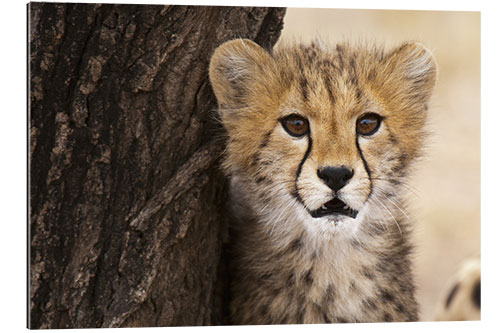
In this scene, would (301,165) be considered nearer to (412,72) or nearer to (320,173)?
(320,173)

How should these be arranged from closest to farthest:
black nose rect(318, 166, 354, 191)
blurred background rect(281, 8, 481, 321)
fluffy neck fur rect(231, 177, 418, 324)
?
black nose rect(318, 166, 354, 191) → fluffy neck fur rect(231, 177, 418, 324) → blurred background rect(281, 8, 481, 321)

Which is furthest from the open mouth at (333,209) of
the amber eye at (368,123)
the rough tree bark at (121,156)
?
the rough tree bark at (121,156)

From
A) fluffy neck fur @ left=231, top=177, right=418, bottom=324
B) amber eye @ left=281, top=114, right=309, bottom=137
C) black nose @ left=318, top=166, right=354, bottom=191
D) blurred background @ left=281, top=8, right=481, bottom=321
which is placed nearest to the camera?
black nose @ left=318, top=166, right=354, bottom=191

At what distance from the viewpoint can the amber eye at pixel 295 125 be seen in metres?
2.42

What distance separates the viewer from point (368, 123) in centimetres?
247

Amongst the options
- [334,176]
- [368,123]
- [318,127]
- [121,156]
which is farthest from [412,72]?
[121,156]

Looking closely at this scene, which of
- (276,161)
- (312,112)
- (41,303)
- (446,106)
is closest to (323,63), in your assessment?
(312,112)

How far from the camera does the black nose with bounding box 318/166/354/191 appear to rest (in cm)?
231

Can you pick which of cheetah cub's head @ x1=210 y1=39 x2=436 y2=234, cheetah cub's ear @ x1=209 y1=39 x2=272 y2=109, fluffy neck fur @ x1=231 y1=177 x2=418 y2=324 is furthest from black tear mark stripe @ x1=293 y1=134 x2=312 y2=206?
cheetah cub's ear @ x1=209 y1=39 x2=272 y2=109

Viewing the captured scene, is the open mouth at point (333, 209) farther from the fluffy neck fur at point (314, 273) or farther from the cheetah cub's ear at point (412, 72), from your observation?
the cheetah cub's ear at point (412, 72)

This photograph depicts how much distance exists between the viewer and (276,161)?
7.91ft

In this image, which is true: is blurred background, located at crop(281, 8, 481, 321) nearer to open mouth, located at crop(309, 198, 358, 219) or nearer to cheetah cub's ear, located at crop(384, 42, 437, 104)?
cheetah cub's ear, located at crop(384, 42, 437, 104)

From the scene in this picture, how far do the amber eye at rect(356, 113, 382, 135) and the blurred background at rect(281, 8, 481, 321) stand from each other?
0.24 metres
